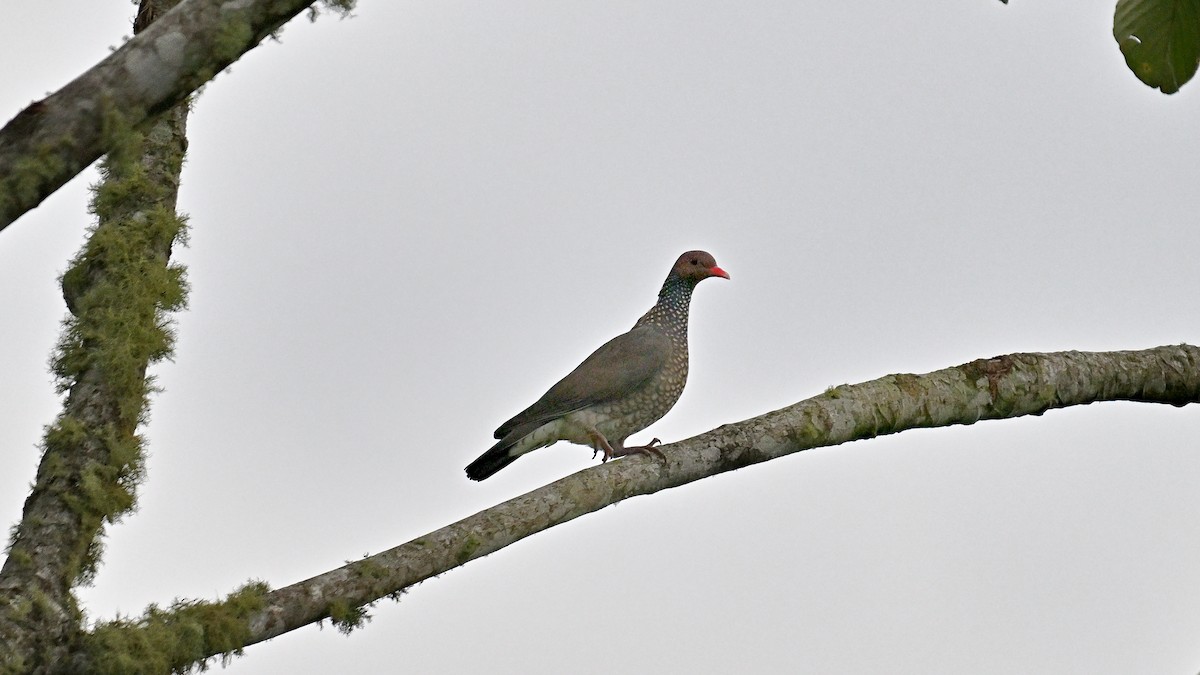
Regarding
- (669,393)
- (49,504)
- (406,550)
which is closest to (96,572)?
(49,504)

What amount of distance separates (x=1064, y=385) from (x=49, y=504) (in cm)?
248

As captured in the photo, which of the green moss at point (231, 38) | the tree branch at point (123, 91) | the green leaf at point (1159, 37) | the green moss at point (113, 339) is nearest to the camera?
the tree branch at point (123, 91)

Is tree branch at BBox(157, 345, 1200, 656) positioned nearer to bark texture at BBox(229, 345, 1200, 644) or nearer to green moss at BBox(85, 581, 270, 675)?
bark texture at BBox(229, 345, 1200, 644)

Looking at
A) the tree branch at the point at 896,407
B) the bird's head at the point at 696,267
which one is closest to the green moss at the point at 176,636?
the tree branch at the point at 896,407

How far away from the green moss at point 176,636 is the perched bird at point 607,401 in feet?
7.11

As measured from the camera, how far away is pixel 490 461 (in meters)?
4.93

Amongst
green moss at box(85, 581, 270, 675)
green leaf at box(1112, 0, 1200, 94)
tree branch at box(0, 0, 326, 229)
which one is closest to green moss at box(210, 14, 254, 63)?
tree branch at box(0, 0, 326, 229)

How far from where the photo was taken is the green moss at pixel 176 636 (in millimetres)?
2650

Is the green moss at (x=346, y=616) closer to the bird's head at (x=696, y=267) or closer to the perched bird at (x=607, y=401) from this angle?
the perched bird at (x=607, y=401)

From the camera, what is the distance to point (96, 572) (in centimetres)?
284

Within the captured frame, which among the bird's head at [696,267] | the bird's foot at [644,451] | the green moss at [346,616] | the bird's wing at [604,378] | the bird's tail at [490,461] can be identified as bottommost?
the green moss at [346,616]

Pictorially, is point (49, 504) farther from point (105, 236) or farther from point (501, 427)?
point (501, 427)

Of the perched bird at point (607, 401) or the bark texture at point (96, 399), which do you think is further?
the perched bird at point (607, 401)

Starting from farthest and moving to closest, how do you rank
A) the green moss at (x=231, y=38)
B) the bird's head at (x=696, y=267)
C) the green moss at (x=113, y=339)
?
1. the bird's head at (x=696, y=267)
2. the green moss at (x=113, y=339)
3. the green moss at (x=231, y=38)
